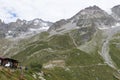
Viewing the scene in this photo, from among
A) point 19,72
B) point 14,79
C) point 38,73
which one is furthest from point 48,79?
point 14,79

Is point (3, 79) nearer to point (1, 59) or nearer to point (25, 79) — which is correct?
point (25, 79)

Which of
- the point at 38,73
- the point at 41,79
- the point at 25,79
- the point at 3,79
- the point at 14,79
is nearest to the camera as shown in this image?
the point at 3,79

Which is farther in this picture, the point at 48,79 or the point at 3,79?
the point at 48,79

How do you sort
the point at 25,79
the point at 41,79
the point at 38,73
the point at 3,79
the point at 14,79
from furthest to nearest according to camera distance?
the point at 38,73 < the point at 41,79 < the point at 25,79 < the point at 14,79 < the point at 3,79

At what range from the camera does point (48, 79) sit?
15025 centimetres

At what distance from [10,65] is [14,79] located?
48076mm

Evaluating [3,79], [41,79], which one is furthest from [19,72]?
[3,79]

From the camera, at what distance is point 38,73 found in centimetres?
14875

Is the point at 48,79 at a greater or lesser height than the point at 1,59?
lesser

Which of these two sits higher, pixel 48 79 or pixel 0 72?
pixel 0 72

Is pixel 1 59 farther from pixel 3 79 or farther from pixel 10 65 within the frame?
pixel 3 79

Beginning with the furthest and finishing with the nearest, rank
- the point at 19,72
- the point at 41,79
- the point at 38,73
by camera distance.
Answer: the point at 38,73 < the point at 41,79 < the point at 19,72

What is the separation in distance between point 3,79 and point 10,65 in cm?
5566

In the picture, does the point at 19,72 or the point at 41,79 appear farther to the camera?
the point at 41,79
